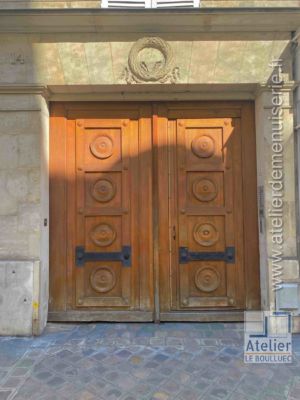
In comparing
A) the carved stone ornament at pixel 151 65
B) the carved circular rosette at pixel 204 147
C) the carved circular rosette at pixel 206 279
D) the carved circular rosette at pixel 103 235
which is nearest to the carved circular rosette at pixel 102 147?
the carved stone ornament at pixel 151 65

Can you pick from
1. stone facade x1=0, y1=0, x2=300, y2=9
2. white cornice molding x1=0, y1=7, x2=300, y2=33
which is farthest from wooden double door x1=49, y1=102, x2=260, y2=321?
stone facade x1=0, y1=0, x2=300, y2=9

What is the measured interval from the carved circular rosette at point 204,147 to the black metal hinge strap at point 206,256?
1117 millimetres

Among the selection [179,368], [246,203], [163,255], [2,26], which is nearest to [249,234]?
[246,203]

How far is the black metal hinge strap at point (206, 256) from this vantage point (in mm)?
3914

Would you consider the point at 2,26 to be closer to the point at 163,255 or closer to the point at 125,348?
the point at 163,255

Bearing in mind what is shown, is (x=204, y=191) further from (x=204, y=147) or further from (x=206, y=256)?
(x=206, y=256)

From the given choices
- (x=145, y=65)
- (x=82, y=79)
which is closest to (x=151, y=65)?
(x=145, y=65)

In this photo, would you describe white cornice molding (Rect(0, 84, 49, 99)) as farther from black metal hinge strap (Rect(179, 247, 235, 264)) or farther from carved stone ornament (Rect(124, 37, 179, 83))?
black metal hinge strap (Rect(179, 247, 235, 264))

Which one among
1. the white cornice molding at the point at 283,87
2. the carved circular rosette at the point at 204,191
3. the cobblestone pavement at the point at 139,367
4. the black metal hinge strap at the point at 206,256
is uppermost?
the white cornice molding at the point at 283,87

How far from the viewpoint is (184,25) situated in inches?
140

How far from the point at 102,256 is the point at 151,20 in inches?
104

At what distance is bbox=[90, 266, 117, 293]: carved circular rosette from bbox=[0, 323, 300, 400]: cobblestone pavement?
1.44ft

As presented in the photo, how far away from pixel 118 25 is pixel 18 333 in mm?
3405

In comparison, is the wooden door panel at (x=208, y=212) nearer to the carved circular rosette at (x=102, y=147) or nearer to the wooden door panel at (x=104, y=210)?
the wooden door panel at (x=104, y=210)
